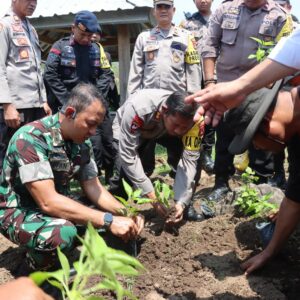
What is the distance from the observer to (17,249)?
3.25m

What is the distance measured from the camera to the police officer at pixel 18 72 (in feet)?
12.6

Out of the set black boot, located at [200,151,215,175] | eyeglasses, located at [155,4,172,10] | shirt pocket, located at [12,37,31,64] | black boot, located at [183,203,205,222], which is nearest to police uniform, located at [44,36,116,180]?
shirt pocket, located at [12,37,31,64]

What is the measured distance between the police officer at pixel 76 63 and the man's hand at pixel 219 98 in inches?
102

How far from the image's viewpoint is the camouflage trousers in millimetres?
2615

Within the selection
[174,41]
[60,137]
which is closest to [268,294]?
[60,137]

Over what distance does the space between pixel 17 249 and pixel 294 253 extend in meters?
1.93

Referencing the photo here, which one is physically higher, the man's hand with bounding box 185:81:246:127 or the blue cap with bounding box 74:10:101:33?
the man's hand with bounding box 185:81:246:127

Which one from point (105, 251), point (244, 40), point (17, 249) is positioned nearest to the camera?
point (105, 251)

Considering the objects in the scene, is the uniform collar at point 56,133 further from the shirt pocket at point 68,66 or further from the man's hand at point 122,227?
the shirt pocket at point 68,66

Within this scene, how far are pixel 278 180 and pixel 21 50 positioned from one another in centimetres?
275

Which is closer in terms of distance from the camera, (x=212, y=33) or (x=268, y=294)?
(x=268, y=294)

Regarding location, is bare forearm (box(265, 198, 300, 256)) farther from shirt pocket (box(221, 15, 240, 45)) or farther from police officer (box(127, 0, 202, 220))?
shirt pocket (box(221, 15, 240, 45))

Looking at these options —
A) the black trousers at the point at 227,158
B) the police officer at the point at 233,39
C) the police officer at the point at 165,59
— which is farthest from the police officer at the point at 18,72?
the black trousers at the point at 227,158

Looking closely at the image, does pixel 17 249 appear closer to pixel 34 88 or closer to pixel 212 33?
pixel 34 88
